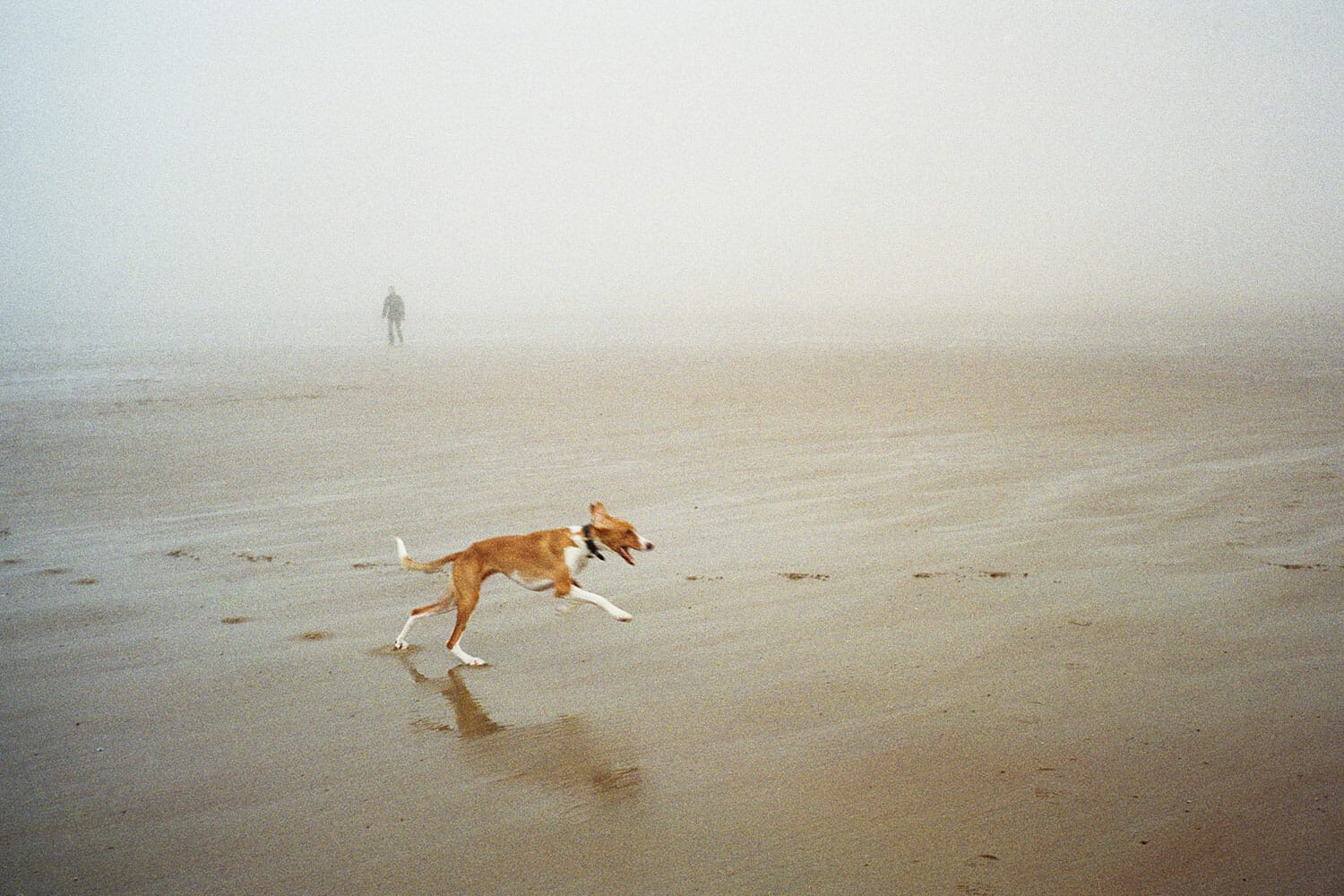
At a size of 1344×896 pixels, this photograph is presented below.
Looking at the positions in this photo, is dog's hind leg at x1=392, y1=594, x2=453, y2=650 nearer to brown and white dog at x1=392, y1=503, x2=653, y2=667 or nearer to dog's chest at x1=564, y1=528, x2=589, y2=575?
brown and white dog at x1=392, y1=503, x2=653, y2=667

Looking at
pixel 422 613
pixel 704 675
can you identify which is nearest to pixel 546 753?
pixel 704 675

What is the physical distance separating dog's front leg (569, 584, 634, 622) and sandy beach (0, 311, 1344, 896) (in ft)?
1.13

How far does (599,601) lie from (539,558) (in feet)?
1.78

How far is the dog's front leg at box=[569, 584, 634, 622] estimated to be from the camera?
23.1 ft

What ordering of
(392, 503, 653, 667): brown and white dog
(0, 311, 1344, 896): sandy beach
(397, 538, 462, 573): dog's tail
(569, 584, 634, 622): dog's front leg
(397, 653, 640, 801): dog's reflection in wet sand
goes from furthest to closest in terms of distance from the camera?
(397, 538, 462, 573): dog's tail, (392, 503, 653, 667): brown and white dog, (569, 584, 634, 622): dog's front leg, (397, 653, 640, 801): dog's reflection in wet sand, (0, 311, 1344, 896): sandy beach

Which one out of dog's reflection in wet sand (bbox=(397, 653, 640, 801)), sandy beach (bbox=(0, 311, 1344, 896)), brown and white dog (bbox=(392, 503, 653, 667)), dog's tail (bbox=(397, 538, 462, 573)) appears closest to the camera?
sandy beach (bbox=(0, 311, 1344, 896))

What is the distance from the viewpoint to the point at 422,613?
24.3ft

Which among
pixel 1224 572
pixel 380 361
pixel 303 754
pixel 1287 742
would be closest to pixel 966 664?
pixel 1287 742

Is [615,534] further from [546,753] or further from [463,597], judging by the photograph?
[546,753]

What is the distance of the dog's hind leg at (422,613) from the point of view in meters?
7.38

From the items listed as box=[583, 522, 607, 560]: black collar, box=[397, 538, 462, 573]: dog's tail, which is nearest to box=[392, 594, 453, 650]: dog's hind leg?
box=[397, 538, 462, 573]: dog's tail

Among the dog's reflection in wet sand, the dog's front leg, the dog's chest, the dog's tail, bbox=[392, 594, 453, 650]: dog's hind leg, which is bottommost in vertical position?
the dog's reflection in wet sand

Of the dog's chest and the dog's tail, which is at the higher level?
the dog's chest

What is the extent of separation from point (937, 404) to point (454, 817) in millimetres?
16192
